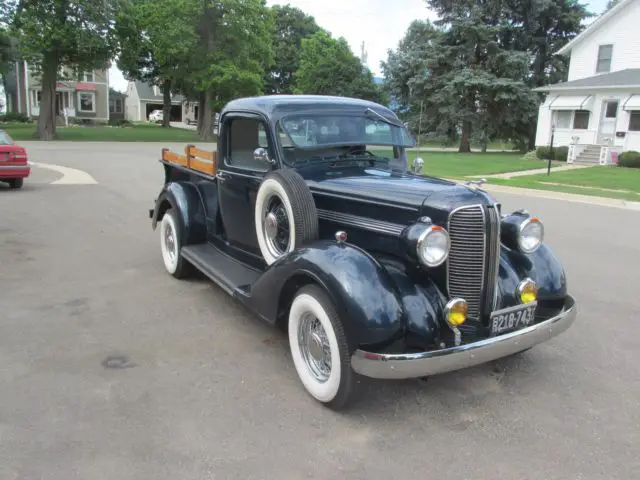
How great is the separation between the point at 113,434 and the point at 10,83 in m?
67.6

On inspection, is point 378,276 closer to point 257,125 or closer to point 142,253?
point 257,125

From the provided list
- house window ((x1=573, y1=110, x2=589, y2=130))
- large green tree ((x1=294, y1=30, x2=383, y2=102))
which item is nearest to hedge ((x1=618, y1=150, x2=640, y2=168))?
house window ((x1=573, y1=110, x2=589, y2=130))

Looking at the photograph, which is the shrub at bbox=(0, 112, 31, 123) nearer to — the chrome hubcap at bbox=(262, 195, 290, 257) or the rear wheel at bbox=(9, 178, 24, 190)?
the rear wheel at bbox=(9, 178, 24, 190)

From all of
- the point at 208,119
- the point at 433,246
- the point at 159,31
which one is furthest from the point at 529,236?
the point at 208,119

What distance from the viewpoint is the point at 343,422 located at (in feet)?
10.4

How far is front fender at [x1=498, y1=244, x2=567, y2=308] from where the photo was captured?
3618mm

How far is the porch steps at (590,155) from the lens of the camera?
24828 mm

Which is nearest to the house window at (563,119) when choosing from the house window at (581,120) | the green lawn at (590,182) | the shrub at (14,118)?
the house window at (581,120)

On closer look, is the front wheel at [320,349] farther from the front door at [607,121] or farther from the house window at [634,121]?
the front door at [607,121]

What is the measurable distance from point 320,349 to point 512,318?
118 centimetres

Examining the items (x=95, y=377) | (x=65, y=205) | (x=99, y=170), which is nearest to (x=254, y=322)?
(x=95, y=377)

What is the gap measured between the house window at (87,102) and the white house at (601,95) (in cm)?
4735

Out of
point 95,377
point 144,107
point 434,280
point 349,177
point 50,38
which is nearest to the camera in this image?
point 434,280

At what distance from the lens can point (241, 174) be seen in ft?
15.6
